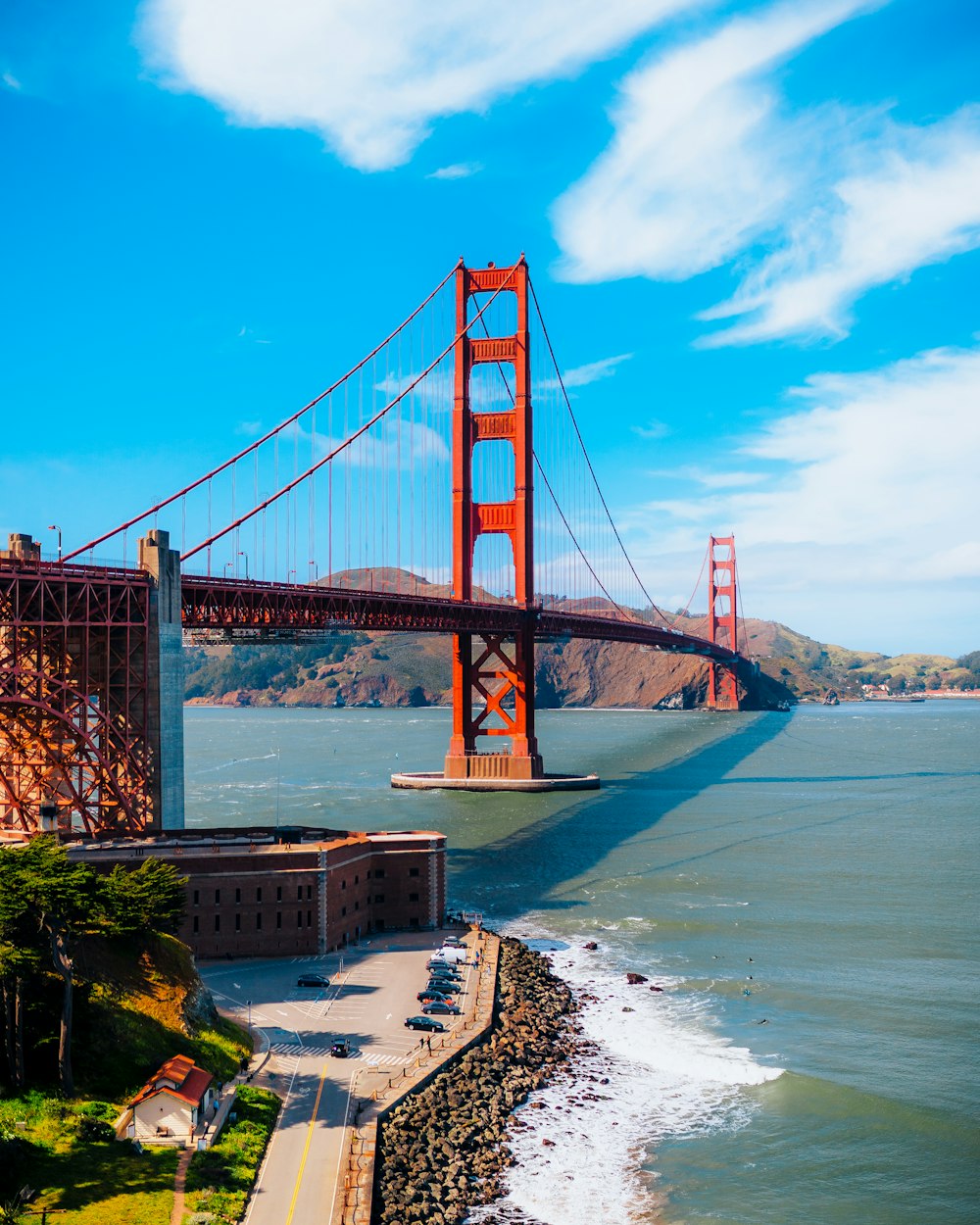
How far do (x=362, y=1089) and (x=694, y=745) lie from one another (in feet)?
308

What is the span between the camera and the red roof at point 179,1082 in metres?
22.4

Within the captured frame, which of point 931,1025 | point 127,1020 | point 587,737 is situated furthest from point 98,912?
point 587,737

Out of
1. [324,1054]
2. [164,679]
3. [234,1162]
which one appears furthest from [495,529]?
[234,1162]

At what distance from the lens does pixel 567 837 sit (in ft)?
193

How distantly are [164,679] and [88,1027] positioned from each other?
50.5 ft

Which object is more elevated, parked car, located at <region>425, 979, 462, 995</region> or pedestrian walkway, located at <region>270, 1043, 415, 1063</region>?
parked car, located at <region>425, 979, 462, 995</region>

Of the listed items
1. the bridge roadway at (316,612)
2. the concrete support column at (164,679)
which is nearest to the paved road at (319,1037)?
the concrete support column at (164,679)

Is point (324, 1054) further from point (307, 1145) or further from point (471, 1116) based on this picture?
point (307, 1145)

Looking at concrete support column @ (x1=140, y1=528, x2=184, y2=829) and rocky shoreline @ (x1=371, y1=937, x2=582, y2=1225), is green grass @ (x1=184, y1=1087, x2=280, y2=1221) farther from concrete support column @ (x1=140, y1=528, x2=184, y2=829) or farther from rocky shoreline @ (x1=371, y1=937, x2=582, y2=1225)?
concrete support column @ (x1=140, y1=528, x2=184, y2=829)

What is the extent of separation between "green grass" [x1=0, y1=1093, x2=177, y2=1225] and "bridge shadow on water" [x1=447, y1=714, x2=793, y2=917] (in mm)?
22297

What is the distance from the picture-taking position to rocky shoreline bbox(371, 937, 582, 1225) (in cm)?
2161

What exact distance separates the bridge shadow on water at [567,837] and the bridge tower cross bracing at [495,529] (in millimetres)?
5753

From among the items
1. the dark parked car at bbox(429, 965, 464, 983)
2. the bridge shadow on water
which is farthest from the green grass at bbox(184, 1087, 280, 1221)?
the bridge shadow on water

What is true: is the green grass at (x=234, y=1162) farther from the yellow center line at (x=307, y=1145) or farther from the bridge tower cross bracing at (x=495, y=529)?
the bridge tower cross bracing at (x=495, y=529)
